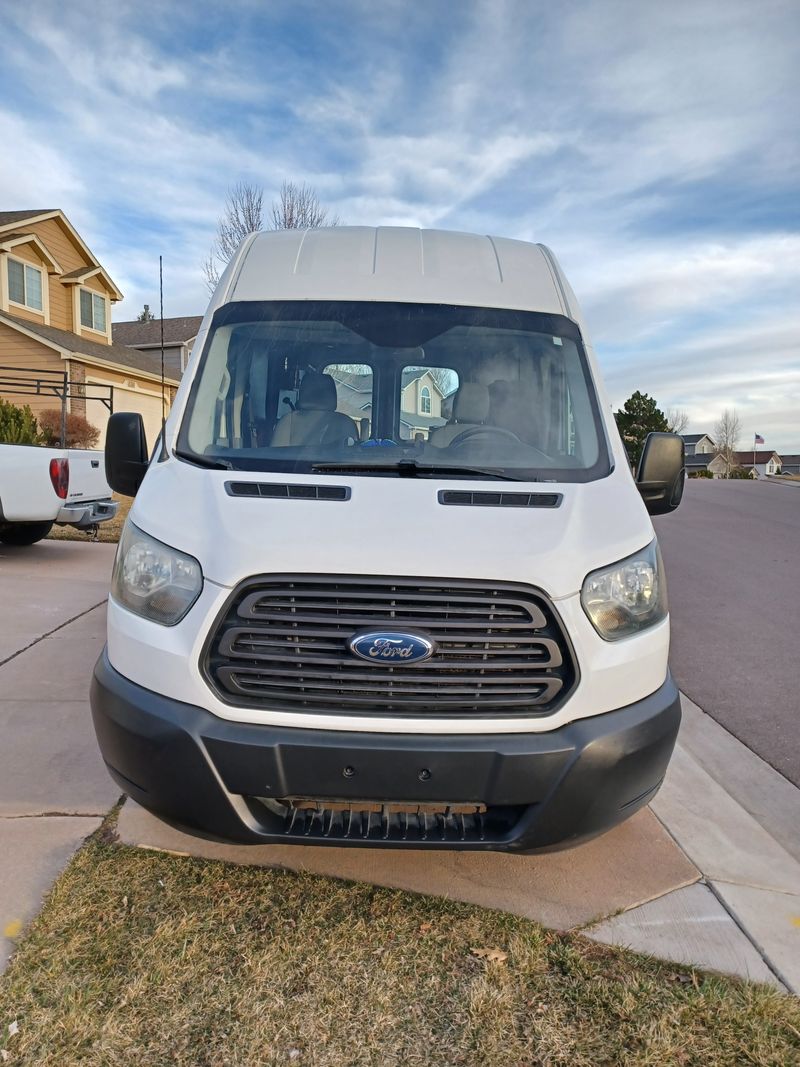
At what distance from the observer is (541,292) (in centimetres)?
372

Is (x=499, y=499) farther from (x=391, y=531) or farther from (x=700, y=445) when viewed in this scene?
(x=700, y=445)

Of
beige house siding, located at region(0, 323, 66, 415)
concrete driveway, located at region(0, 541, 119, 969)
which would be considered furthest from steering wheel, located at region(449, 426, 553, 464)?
beige house siding, located at region(0, 323, 66, 415)

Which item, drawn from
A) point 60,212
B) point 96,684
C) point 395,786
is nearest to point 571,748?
point 395,786

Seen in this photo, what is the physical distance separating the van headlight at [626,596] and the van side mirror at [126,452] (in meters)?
1.99

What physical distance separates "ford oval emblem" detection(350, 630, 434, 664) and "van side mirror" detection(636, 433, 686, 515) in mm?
1514

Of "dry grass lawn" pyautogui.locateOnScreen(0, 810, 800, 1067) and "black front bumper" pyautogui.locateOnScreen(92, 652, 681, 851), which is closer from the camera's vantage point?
"dry grass lawn" pyautogui.locateOnScreen(0, 810, 800, 1067)

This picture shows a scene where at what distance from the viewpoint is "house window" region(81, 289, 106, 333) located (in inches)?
1004

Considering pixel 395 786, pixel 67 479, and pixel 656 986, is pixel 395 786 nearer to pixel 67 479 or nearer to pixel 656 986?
pixel 656 986

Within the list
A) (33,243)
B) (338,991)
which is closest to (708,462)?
(33,243)

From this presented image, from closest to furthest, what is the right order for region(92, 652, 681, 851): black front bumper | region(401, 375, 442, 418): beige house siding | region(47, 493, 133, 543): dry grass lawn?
1. region(92, 652, 681, 851): black front bumper
2. region(401, 375, 442, 418): beige house siding
3. region(47, 493, 133, 543): dry grass lawn

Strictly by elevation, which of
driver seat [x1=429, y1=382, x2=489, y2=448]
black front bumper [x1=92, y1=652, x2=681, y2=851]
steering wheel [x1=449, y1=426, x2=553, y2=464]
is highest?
driver seat [x1=429, y1=382, x2=489, y2=448]

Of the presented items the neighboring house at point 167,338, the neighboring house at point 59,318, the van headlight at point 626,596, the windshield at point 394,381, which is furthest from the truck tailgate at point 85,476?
the neighboring house at point 167,338

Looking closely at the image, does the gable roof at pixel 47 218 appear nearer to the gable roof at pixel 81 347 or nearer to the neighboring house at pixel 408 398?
the gable roof at pixel 81 347

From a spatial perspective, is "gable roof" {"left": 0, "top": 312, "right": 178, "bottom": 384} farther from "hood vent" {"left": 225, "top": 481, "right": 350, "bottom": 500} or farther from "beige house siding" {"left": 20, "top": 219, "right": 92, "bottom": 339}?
"hood vent" {"left": 225, "top": 481, "right": 350, "bottom": 500}
